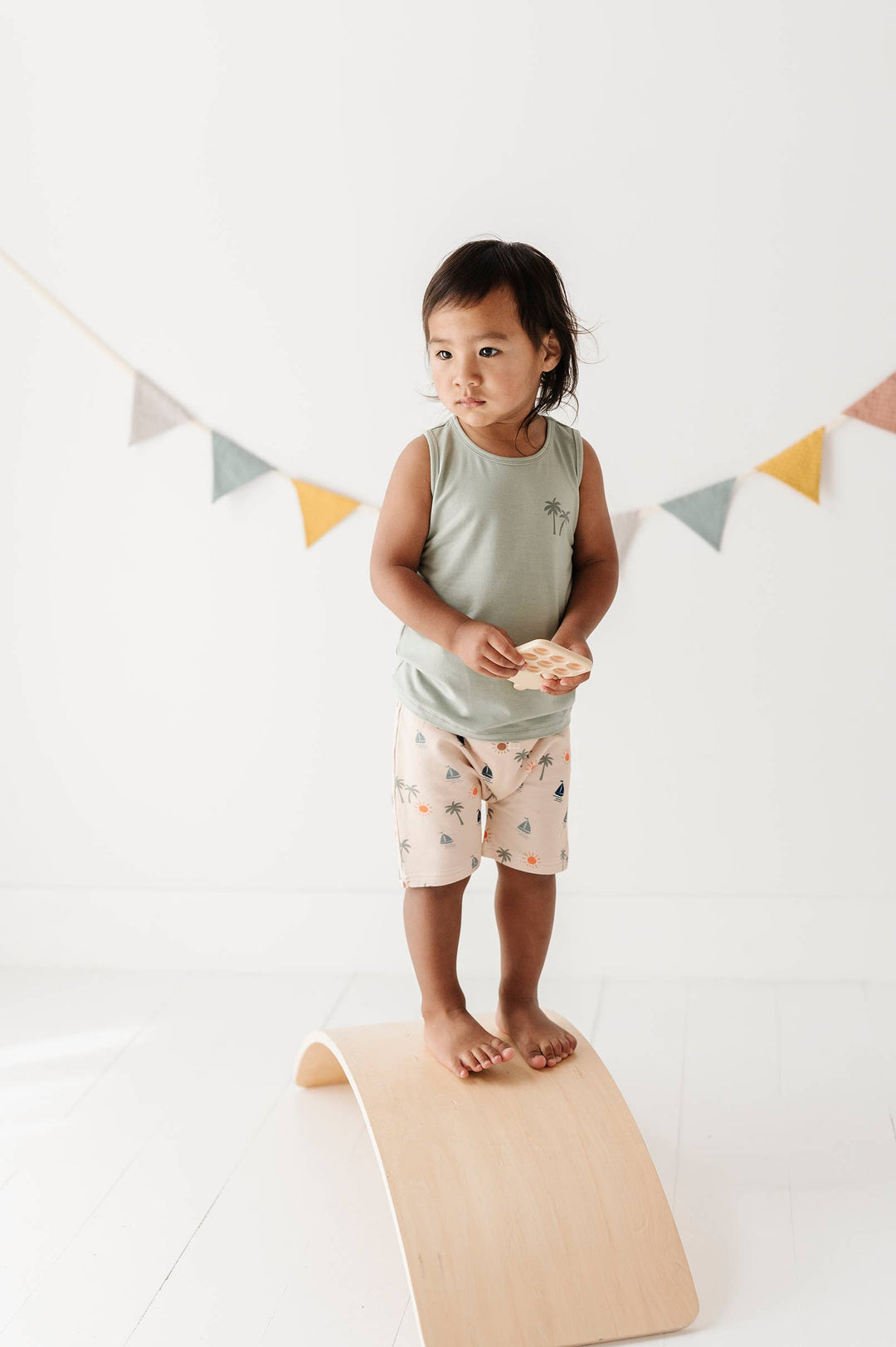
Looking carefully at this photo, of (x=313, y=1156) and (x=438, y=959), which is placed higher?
(x=438, y=959)

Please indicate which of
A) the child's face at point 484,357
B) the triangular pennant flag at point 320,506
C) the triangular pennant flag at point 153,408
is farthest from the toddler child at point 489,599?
the triangular pennant flag at point 153,408

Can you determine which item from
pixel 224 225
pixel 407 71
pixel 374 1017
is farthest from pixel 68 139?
pixel 374 1017

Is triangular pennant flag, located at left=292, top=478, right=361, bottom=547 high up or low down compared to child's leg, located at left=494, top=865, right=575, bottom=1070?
up

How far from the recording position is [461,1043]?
1480mm

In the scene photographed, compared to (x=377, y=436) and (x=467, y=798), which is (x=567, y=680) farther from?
(x=377, y=436)

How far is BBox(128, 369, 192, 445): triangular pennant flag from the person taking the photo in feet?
6.89

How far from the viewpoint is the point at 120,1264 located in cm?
141

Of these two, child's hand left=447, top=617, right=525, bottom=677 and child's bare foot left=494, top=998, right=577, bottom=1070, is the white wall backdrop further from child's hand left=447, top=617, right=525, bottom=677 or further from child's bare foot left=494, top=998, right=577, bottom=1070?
child's hand left=447, top=617, right=525, bottom=677

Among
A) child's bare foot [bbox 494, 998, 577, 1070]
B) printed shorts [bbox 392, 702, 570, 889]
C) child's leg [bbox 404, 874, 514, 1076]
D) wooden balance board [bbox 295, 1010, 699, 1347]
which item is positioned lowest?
wooden balance board [bbox 295, 1010, 699, 1347]

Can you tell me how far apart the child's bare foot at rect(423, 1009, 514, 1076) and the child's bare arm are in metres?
0.43

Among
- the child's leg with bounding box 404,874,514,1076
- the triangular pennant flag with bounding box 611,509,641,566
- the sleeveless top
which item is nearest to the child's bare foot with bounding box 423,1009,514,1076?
the child's leg with bounding box 404,874,514,1076

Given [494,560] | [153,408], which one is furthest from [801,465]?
[153,408]

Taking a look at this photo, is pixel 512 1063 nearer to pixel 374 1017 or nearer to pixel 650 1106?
pixel 650 1106

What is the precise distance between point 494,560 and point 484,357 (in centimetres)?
22
